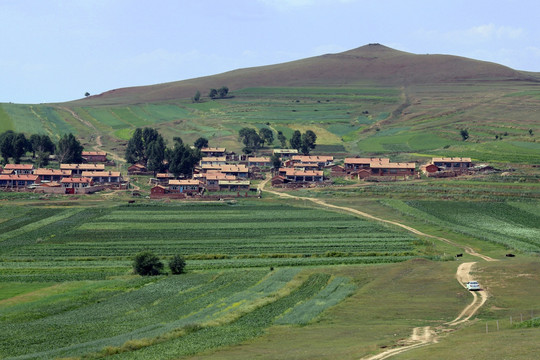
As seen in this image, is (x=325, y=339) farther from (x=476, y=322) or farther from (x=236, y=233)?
(x=236, y=233)

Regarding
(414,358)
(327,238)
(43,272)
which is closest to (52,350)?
(414,358)

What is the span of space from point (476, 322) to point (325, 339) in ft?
40.1

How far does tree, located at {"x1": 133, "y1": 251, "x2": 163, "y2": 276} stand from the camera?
3297 inches

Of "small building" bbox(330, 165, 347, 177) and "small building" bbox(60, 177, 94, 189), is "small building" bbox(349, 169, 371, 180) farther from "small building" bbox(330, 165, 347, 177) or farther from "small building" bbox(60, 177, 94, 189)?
"small building" bbox(60, 177, 94, 189)

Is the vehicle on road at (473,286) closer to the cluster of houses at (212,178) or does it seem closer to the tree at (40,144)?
the cluster of houses at (212,178)

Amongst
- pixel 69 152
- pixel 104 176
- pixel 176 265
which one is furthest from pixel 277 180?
pixel 176 265

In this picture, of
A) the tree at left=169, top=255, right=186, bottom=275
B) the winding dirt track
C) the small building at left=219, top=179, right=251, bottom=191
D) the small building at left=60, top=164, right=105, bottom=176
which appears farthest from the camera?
the small building at left=60, top=164, right=105, bottom=176

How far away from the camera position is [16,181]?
165625 millimetres

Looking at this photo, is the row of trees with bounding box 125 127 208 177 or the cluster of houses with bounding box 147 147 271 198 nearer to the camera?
the cluster of houses with bounding box 147 147 271 198

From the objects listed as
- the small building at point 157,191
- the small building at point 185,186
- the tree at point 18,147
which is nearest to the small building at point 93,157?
the tree at point 18,147

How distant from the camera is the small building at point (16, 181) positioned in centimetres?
16475

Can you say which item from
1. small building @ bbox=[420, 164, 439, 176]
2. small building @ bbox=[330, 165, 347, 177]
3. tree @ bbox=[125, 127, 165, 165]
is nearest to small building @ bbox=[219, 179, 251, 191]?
small building @ bbox=[330, 165, 347, 177]

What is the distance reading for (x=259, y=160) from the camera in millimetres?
197625

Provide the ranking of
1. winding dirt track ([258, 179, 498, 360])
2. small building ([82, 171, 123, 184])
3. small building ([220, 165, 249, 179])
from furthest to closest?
small building ([220, 165, 249, 179])
small building ([82, 171, 123, 184])
winding dirt track ([258, 179, 498, 360])
